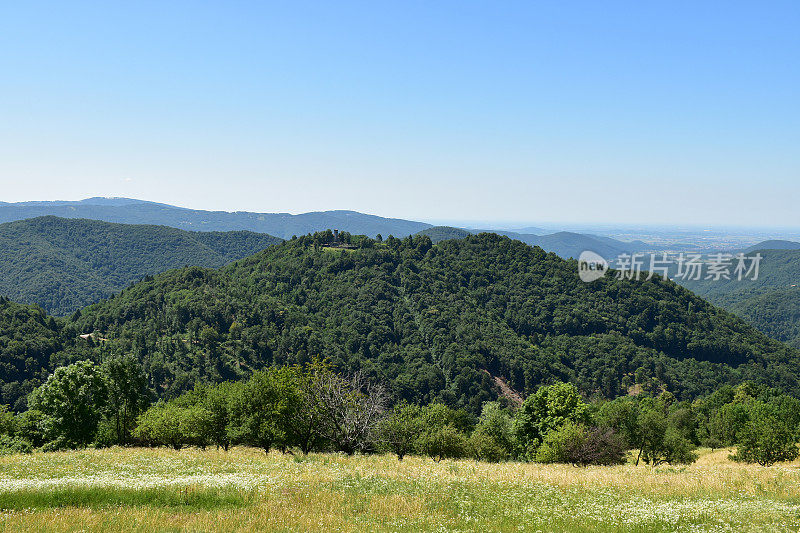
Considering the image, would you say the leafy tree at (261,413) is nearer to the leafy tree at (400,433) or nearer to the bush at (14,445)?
the leafy tree at (400,433)

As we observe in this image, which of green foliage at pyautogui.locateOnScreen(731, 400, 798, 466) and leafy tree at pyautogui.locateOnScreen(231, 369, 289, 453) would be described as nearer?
leafy tree at pyautogui.locateOnScreen(231, 369, 289, 453)

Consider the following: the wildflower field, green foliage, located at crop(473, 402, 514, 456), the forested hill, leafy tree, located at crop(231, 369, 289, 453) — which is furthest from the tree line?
the forested hill

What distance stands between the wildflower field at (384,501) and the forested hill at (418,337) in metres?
121

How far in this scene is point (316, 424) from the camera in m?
35.9

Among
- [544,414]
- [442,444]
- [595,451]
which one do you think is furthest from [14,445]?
[544,414]

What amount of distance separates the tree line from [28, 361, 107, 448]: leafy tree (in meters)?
0.09

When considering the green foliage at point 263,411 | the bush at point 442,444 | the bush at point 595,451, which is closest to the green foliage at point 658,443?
the bush at point 595,451

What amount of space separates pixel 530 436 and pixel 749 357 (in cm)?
17559

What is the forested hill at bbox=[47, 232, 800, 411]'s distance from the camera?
148625 millimetres

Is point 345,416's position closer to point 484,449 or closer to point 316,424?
point 316,424

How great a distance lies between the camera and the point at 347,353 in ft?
524

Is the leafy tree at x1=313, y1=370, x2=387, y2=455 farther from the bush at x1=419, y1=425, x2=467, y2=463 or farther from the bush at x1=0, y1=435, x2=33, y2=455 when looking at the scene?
the bush at x1=0, y1=435, x2=33, y2=455

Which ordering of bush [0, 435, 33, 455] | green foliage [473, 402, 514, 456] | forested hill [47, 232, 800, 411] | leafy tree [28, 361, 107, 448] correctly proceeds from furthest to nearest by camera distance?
forested hill [47, 232, 800, 411], green foliage [473, 402, 514, 456], leafy tree [28, 361, 107, 448], bush [0, 435, 33, 455]

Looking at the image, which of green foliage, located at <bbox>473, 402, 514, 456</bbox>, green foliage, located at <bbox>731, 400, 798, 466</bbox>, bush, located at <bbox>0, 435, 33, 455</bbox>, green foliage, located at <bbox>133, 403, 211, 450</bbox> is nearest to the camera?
green foliage, located at <bbox>133, 403, 211, 450</bbox>
